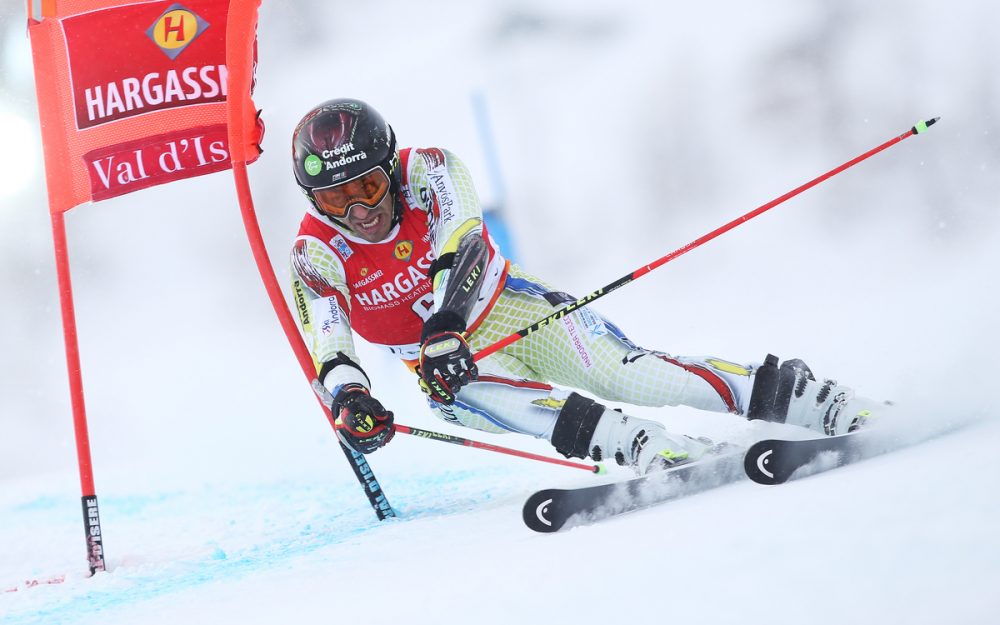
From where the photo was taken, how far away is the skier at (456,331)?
2.70 m

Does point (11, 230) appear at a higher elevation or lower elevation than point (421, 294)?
higher

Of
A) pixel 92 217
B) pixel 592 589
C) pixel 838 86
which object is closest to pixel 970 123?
pixel 838 86

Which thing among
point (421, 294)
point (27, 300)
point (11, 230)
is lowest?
point (421, 294)

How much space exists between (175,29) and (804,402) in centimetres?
275

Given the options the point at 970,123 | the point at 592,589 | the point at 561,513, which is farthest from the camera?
the point at 970,123

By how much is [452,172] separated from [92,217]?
8101 mm

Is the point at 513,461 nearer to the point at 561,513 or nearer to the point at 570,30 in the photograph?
the point at 561,513

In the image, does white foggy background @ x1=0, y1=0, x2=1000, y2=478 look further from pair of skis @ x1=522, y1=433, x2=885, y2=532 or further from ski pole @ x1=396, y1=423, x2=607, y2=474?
pair of skis @ x1=522, y1=433, x2=885, y2=532

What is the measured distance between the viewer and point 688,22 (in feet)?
33.6

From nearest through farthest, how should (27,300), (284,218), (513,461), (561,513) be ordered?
(561,513), (513,461), (27,300), (284,218)

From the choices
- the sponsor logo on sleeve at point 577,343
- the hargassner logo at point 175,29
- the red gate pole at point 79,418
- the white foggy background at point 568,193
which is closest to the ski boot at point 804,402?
the sponsor logo on sleeve at point 577,343

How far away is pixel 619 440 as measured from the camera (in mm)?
2686

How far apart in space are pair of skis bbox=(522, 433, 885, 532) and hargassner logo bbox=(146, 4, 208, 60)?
7.89 feet

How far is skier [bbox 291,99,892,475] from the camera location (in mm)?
2695
